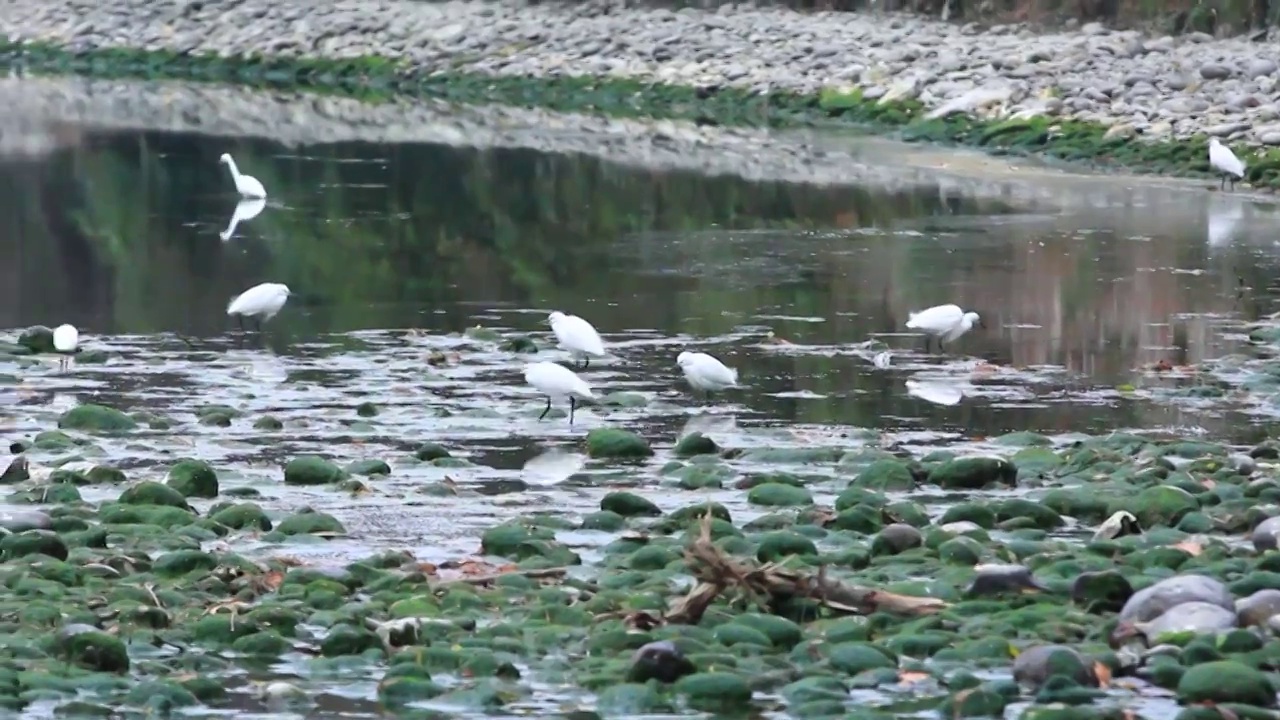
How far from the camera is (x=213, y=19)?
53.5m

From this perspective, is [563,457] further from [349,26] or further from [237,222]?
[349,26]

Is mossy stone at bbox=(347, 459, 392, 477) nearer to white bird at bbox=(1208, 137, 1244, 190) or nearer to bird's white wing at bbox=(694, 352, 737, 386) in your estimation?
bird's white wing at bbox=(694, 352, 737, 386)

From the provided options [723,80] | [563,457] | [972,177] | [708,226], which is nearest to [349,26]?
[723,80]

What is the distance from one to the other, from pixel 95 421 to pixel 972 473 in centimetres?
422

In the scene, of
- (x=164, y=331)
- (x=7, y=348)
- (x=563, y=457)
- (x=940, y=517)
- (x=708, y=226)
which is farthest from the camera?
(x=708, y=226)

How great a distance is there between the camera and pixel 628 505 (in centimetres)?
1005

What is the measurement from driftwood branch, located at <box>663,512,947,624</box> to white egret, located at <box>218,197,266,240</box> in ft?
49.1

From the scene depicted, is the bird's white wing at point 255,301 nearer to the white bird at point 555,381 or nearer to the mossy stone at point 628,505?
the white bird at point 555,381

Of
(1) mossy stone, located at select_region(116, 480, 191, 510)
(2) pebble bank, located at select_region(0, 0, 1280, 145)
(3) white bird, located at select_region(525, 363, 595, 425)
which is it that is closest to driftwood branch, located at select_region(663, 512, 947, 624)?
(1) mossy stone, located at select_region(116, 480, 191, 510)

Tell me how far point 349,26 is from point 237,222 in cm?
2717

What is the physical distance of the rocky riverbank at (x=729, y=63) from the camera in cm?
3091

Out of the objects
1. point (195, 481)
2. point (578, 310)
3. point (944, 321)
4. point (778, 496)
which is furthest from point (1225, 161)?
point (195, 481)

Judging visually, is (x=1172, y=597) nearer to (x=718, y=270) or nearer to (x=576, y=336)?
(x=576, y=336)

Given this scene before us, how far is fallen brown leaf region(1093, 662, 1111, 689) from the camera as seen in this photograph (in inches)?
292
